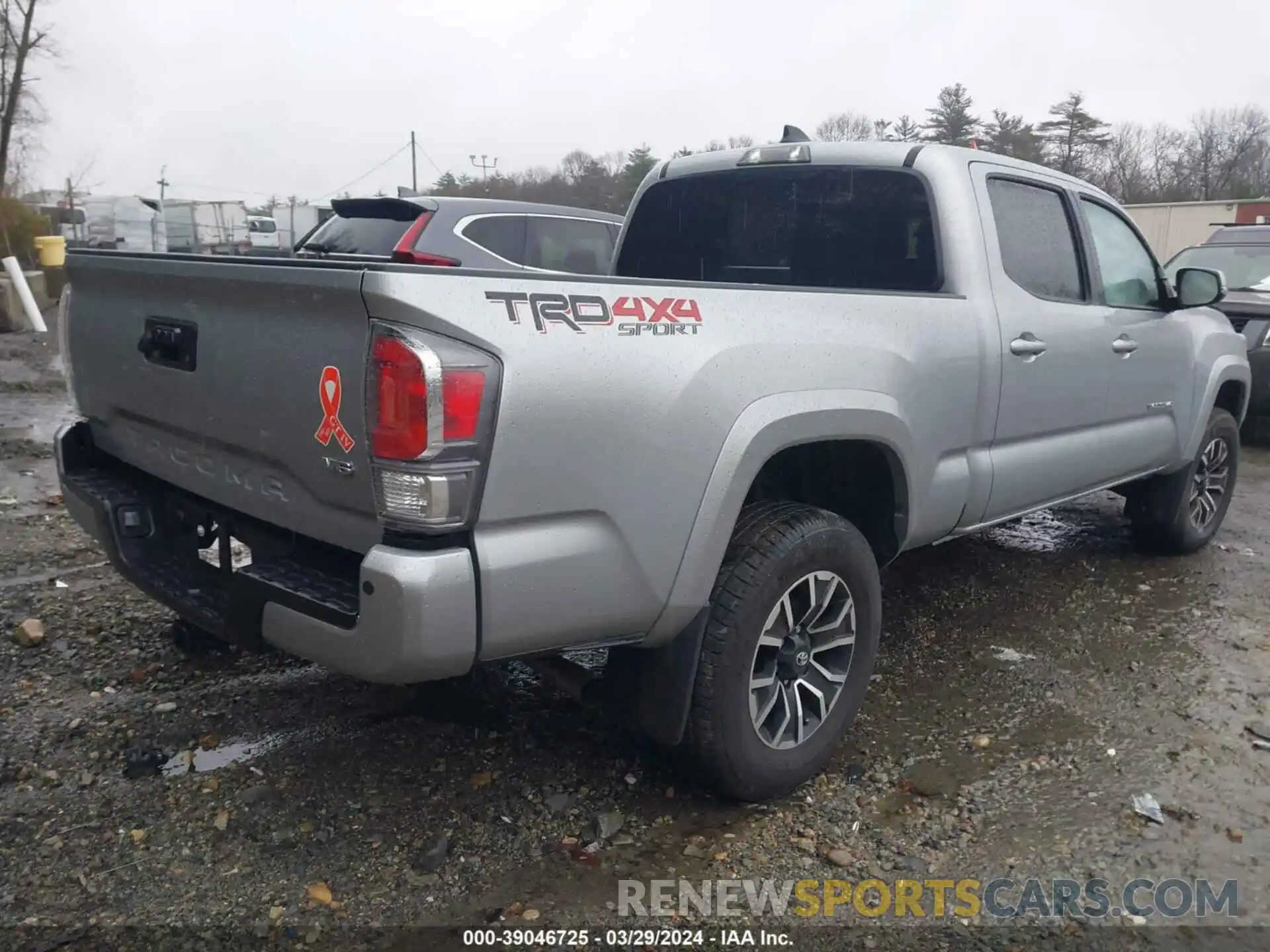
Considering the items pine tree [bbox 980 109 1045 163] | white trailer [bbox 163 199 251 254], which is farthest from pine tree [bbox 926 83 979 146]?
white trailer [bbox 163 199 251 254]

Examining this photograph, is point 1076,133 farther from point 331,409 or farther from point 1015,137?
point 331,409

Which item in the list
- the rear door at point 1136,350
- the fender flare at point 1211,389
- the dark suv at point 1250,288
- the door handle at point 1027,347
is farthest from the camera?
Result: the dark suv at point 1250,288

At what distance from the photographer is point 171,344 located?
9.14ft

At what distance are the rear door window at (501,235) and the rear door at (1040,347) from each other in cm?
428

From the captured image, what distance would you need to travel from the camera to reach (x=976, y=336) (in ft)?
11.7

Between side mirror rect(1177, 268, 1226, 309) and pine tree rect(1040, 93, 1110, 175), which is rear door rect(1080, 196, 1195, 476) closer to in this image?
side mirror rect(1177, 268, 1226, 309)

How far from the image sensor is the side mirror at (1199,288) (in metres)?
4.73

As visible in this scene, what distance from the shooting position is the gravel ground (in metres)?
2.54

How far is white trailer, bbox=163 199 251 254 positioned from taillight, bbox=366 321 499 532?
35610 mm

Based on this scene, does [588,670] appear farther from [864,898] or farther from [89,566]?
[89,566]

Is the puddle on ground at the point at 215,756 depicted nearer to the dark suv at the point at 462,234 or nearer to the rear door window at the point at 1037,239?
the rear door window at the point at 1037,239

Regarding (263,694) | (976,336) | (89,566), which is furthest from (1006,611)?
(89,566)

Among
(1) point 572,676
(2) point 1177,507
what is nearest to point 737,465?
(1) point 572,676

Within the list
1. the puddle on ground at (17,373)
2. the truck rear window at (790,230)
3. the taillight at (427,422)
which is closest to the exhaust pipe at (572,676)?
the taillight at (427,422)
